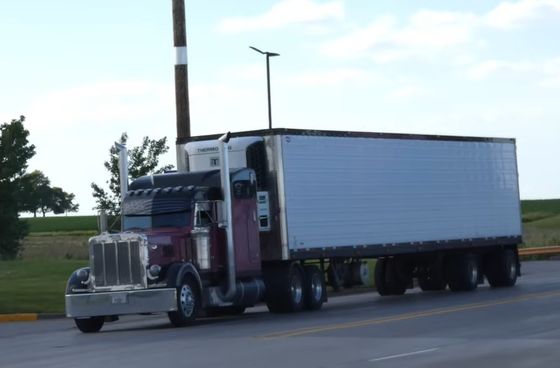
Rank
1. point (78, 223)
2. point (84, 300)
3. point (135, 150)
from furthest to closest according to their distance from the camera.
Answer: point (78, 223) < point (135, 150) < point (84, 300)

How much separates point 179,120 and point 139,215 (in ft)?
18.3

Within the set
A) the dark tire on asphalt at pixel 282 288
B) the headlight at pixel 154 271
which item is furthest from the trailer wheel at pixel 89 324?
the dark tire on asphalt at pixel 282 288

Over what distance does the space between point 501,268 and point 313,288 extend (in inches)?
357

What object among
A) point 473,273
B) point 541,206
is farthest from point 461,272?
point 541,206

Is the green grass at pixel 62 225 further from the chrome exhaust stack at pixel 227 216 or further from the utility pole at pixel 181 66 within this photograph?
the chrome exhaust stack at pixel 227 216

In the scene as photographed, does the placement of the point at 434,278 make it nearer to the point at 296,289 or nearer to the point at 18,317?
the point at 296,289

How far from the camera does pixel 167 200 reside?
91.5 feet

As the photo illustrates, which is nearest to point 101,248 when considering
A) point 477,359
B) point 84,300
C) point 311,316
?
point 84,300

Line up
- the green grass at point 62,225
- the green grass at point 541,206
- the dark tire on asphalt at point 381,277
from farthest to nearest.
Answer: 1. the green grass at point 62,225
2. the green grass at point 541,206
3. the dark tire on asphalt at point 381,277

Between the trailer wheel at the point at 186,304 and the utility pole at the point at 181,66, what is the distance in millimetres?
7060

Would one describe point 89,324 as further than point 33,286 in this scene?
No

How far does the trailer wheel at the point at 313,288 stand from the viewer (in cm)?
3023

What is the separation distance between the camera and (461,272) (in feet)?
119

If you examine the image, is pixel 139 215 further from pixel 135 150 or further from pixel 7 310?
pixel 135 150
